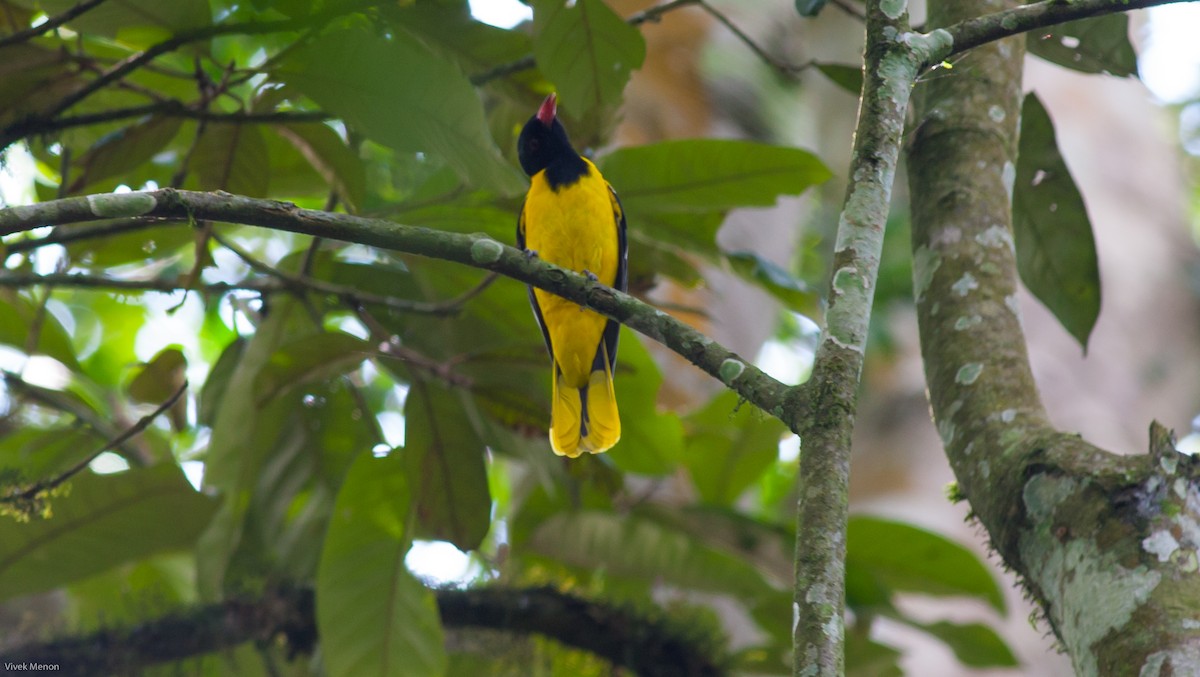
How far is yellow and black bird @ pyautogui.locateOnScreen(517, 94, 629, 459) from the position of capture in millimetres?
3232

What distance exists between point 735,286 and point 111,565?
2853 mm

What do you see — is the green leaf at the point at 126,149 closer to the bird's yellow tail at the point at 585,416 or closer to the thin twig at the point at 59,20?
the thin twig at the point at 59,20

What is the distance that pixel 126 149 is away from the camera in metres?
2.78

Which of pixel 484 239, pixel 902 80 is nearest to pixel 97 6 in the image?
pixel 484 239

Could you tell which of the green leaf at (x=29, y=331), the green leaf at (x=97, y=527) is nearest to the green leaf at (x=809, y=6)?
the green leaf at (x=97, y=527)

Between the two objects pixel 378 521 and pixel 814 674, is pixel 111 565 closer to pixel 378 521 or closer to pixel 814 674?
pixel 378 521

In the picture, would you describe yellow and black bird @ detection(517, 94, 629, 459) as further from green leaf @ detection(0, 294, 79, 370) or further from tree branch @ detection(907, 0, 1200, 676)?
green leaf @ detection(0, 294, 79, 370)

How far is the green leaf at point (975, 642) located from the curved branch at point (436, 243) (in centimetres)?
203

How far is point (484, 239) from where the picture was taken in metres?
1.78


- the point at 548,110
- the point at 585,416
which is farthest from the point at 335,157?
the point at 585,416

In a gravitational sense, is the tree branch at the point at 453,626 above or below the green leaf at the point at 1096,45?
below

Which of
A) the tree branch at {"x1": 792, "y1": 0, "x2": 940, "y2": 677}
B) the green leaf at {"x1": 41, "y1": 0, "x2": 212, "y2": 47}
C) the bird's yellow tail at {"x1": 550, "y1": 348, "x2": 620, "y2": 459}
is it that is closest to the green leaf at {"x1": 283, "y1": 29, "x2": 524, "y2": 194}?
the green leaf at {"x1": 41, "y1": 0, "x2": 212, "y2": 47}

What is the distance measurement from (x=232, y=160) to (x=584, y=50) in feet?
3.37

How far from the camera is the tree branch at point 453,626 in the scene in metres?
2.89
